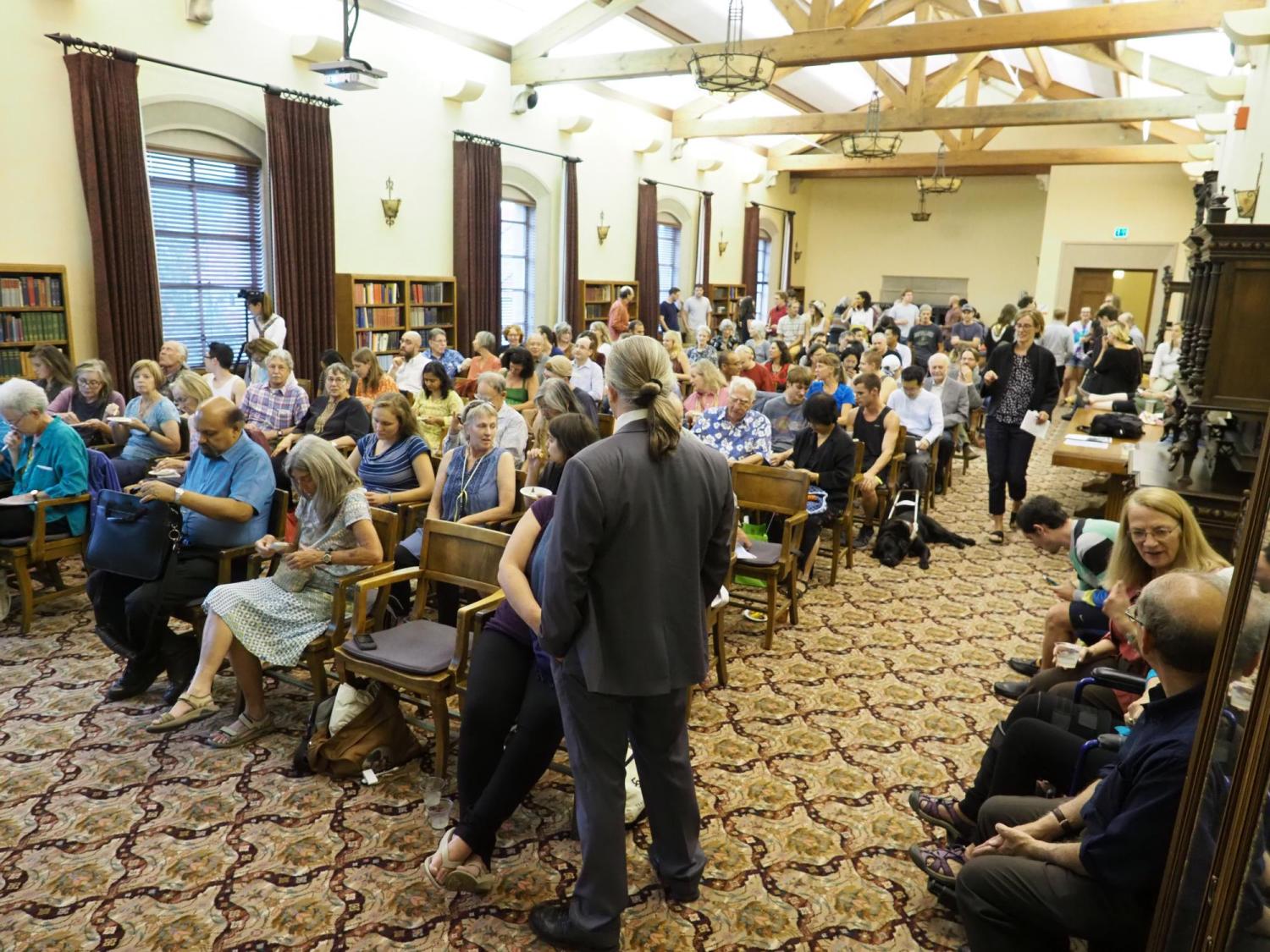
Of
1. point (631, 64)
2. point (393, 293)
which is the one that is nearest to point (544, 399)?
point (393, 293)

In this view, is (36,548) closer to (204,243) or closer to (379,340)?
(204,243)

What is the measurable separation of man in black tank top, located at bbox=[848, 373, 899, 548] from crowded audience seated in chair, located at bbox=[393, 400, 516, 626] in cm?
261

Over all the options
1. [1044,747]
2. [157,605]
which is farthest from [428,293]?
[1044,747]

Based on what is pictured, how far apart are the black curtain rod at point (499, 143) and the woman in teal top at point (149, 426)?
600 centimetres

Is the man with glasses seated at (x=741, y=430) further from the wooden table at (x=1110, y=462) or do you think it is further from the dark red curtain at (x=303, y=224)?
the dark red curtain at (x=303, y=224)

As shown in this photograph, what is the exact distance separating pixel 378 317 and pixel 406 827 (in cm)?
750

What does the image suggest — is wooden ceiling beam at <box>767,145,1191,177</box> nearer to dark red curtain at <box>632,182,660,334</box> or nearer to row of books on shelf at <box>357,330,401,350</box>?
dark red curtain at <box>632,182,660,334</box>

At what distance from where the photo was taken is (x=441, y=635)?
133 inches

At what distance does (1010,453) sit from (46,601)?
19.9ft

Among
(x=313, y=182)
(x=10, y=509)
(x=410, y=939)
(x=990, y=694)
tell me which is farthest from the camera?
(x=313, y=182)

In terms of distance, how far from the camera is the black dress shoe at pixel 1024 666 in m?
4.25

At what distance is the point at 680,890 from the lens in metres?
2.63

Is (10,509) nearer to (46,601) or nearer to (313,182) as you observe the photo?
(46,601)

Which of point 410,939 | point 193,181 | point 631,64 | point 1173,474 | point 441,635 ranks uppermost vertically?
point 631,64
